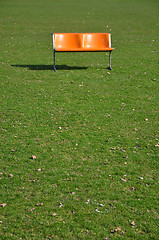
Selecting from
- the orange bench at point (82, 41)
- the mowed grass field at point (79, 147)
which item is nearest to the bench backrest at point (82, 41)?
the orange bench at point (82, 41)

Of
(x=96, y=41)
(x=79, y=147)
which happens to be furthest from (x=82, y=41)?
(x=79, y=147)

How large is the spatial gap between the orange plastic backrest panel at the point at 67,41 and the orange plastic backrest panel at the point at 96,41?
0.26 m

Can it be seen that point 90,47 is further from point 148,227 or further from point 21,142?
point 148,227

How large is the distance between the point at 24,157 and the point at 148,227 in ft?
8.62

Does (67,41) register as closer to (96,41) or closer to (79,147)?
(96,41)

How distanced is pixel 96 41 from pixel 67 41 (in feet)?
3.52

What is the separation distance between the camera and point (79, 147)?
6.20 m

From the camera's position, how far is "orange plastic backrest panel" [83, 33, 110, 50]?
37.6ft

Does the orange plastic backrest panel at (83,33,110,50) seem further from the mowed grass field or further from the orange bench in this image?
the mowed grass field

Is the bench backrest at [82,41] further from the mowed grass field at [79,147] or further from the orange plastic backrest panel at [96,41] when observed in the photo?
the mowed grass field at [79,147]

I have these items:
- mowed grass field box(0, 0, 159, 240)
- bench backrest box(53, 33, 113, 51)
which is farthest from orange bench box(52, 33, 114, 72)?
mowed grass field box(0, 0, 159, 240)

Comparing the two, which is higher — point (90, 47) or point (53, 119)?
point (90, 47)

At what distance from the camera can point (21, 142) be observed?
20.8 ft

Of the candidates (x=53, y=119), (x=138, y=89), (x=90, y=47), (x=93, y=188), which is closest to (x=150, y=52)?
(x=90, y=47)
